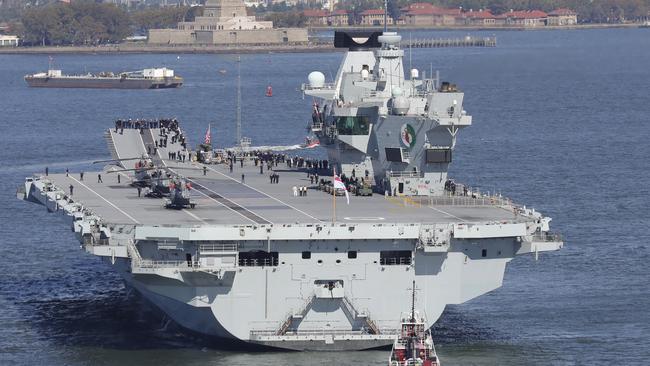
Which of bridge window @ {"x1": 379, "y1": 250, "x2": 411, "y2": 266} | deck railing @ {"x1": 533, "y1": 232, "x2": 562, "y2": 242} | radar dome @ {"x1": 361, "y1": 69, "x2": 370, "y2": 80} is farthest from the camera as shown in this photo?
radar dome @ {"x1": 361, "y1": 69, "x2": 370, "y2": 80}

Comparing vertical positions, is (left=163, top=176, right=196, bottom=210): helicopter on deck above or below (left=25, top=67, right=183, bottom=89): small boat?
above

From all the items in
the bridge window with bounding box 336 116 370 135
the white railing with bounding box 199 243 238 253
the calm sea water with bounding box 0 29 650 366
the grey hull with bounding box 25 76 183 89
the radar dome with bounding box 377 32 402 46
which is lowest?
the grey hull with bounding box 25 76 183 89

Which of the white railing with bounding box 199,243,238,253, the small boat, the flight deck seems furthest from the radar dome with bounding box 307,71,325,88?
the small boat

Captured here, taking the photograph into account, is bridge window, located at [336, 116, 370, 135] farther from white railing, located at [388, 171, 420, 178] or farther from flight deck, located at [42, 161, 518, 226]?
flight deck, located at [42, 161, 518, 226]

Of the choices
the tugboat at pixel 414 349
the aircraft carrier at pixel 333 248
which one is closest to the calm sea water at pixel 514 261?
the aircraft carrier at pixel 333 248

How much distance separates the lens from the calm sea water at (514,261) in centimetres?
4559

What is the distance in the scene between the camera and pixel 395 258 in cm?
4466

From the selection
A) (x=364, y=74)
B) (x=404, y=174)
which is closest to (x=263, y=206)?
(x=404, y=174)

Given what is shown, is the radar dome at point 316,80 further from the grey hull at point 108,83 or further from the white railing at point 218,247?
the grey hull at point 108,83

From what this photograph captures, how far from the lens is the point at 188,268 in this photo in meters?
42.9

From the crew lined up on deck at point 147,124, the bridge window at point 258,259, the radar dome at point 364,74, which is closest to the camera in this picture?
the bridge window at point 258,259

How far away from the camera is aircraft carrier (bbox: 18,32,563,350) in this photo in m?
43.7

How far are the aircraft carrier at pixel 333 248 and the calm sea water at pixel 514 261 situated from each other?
1.11m

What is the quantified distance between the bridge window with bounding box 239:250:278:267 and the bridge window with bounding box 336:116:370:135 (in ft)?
33.4
